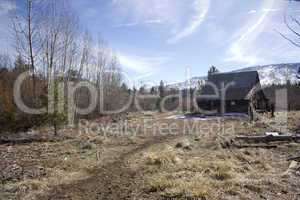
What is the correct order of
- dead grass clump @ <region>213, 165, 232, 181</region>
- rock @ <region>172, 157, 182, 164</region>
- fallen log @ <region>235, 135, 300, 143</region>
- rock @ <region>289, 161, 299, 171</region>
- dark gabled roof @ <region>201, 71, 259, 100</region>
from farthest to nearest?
dark gabled roof @ <region>201, 71, 259, 100</region> < fallen log @ <region>235, 135, 300, 143</region> < rock @ <region>172, 157, 182, 164</region> < rock @ <region>289, 161, 299, 171</region> < dead grass clump @ <region>213, 165, 232, 181</region>

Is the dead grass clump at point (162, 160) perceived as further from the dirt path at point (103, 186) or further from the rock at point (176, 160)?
the dirt path at point (103, 186)

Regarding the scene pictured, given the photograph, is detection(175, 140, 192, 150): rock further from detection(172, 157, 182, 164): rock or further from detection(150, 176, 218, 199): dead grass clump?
detection(150, 176, 218, 199): dead grass clump

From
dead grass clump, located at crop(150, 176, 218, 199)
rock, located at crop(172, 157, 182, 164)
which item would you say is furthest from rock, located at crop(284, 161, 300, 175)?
rock, located at crop(172, 157, 182, 164)

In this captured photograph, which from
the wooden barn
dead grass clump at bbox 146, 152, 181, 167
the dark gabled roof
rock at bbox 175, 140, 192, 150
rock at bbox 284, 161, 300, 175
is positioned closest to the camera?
rock at bbox 284, 161, 300, 175

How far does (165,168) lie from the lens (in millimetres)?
8555

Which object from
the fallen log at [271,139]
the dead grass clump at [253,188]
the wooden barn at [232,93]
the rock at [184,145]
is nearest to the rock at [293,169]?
the dead grass clump at [253,188]

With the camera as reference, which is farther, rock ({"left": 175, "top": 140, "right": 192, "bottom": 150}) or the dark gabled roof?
the dark gabled roof

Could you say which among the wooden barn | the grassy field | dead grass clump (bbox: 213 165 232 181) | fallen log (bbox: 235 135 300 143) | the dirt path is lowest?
the dirt path

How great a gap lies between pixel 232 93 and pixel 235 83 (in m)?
1.93

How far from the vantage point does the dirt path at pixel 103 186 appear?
6516 millimetres

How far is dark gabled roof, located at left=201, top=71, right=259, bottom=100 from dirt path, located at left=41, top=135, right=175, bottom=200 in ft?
91.8

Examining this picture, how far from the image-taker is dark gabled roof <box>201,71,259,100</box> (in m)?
35.3

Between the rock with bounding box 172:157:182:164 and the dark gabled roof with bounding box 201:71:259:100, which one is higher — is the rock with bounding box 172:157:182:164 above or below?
below

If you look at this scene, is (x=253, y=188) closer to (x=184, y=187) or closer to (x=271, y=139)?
(x=184, y=187)
